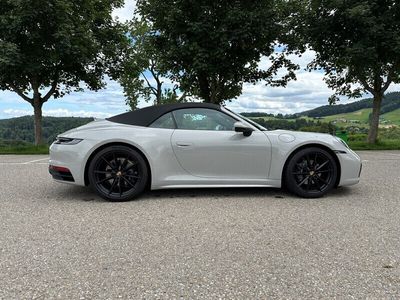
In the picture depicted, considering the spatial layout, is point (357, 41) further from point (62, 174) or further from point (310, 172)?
point (62, 174)

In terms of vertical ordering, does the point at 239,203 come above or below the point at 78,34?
below

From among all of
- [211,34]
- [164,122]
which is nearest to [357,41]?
[211,34]

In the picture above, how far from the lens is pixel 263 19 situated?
1380 centimetres

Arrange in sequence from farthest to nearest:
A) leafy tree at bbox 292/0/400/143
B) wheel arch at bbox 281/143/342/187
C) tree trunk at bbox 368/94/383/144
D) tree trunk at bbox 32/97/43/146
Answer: tree trunk at bbox 32/97/43/146 → tree trunk at bbox 368/94/383/144 → leafy tree at bbox 292/0/400/143 → wheel arch at bbox 281/143/342/187

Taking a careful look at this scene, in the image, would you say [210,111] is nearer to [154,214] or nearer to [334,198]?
[154,214]

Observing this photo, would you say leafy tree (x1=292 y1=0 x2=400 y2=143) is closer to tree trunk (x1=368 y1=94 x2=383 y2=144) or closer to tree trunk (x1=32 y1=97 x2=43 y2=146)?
tree trunk (x1=368 y1=94 x2=383 y2=144)

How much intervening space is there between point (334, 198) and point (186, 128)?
7.30ft

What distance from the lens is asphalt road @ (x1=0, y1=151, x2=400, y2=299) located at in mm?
2264

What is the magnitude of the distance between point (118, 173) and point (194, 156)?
1.02 m

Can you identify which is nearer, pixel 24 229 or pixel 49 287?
pixel 49 287

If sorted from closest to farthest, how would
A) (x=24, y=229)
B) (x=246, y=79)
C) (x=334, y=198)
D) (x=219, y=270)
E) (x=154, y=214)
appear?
(x=219, y=270)
(x=24, y=229)
(x=154, y=214)
(x=334, y=198)
(x=246, y=79)

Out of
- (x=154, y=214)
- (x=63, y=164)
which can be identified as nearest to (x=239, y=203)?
(x=154, y=214)

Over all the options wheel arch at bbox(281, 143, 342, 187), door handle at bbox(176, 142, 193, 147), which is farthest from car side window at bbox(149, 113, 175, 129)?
wheel arch at bbox(281, 143, 342, 187)

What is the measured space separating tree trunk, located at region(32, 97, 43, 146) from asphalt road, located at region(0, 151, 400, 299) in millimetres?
12006
